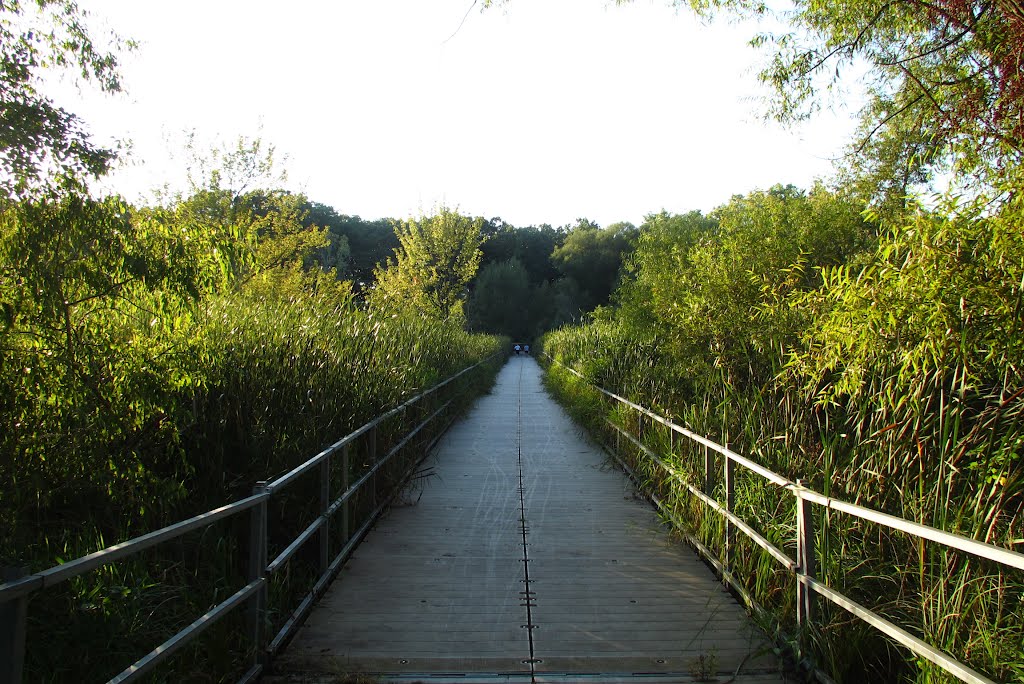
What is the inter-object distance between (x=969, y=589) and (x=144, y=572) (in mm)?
3744

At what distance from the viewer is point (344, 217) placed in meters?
68.4

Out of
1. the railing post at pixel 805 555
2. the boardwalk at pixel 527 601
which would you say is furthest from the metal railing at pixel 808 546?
the boardwalk at pixel 527 601

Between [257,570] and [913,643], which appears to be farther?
[257,570]

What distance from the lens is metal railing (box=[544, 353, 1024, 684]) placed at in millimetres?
2279

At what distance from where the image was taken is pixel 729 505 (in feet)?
15.1

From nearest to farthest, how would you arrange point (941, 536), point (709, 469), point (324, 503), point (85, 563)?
point (85, 563), point (941, 536), point (324, 503), point (709, 469)

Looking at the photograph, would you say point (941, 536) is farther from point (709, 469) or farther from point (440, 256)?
point (440, 256)

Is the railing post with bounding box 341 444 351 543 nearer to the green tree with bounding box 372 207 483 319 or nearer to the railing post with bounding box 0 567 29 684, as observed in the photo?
the railing post with bounding box 0 567 29 684

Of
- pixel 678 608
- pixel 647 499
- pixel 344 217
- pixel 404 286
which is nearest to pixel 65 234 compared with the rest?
pixel 678 608

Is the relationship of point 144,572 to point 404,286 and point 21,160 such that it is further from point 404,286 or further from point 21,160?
point 404,286

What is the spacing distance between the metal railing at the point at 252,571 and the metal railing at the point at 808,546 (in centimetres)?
242

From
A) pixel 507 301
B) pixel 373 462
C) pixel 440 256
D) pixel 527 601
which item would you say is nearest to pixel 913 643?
pixel 527 601

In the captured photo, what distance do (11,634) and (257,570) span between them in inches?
62.1

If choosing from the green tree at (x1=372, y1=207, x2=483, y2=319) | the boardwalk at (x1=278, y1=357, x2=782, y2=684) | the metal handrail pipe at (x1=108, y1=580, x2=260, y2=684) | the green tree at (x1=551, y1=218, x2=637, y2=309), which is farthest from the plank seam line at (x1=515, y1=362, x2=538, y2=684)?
the green tree at (x1=551, y1=218, x2=637, y2=309)
